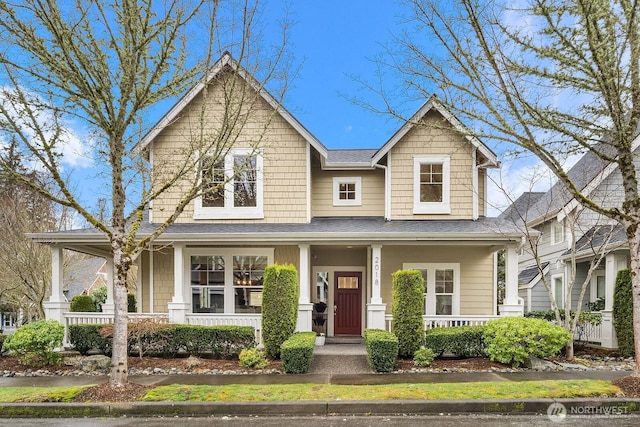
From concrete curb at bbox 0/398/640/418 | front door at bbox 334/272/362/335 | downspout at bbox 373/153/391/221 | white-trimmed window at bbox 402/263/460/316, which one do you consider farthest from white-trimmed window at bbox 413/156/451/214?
concrete curb at bbox 0/398/640/418

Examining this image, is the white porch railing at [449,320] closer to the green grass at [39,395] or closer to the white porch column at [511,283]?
the white porch column at [511,283]

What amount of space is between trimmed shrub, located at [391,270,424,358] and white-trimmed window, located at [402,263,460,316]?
310 centimetres

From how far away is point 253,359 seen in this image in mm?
9742

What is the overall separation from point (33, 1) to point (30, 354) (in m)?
7.65

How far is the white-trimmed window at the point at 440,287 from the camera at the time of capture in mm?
13219

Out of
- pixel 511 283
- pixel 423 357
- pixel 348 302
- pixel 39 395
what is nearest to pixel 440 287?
pixel 511 283

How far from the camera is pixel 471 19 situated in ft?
25.0

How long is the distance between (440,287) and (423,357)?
4.02m

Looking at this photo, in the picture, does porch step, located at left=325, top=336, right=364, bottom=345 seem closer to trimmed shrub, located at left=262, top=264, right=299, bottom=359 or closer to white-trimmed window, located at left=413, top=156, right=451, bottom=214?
trimmed shrub, located at left=262, top=264, right=299, bottom=359

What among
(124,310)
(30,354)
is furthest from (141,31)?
(30,354)

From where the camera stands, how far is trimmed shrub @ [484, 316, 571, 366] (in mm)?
9516

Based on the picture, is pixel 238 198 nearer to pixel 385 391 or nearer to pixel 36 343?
pixel 36 343

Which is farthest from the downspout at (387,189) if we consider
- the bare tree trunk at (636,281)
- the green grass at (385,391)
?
the bare tree trunk at (636,281)

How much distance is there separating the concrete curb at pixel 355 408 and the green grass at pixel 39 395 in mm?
313
